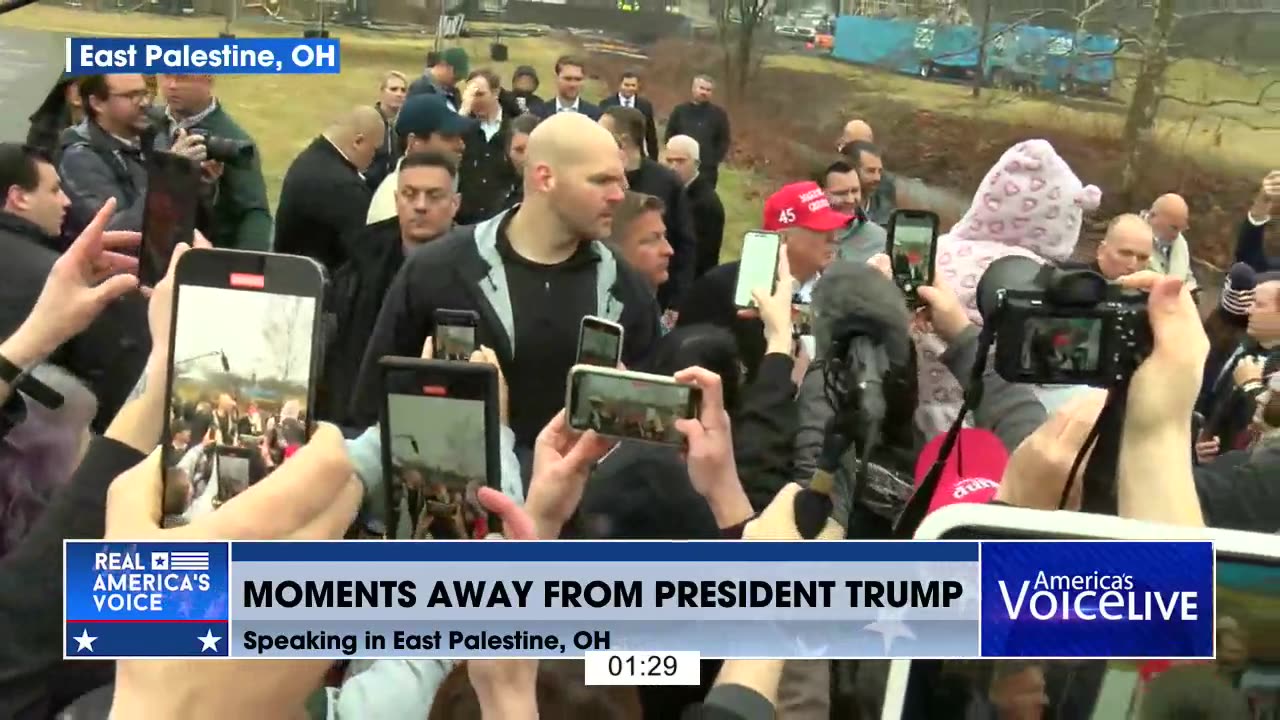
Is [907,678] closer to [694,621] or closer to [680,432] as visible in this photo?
[694,621]

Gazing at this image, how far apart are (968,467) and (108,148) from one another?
1224mm

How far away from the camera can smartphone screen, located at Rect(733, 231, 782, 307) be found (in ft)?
5.65

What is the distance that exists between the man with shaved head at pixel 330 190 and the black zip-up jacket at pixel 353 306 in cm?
2

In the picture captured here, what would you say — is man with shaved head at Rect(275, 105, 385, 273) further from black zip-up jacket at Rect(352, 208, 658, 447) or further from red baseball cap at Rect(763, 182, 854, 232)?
red baseball cap at Rect(763, 182, 854, 232)

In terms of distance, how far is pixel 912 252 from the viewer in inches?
61.0

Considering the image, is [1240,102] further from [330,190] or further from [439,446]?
[439,446]

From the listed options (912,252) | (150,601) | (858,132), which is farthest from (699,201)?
Answer: (150,601)

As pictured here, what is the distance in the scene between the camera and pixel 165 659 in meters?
1.14

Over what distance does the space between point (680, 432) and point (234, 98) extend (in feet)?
2.40

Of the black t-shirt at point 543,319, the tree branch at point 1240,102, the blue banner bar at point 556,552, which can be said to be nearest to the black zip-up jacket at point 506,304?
the black t-shirt at point 543,319

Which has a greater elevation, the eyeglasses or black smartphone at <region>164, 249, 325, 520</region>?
the eyeglasses

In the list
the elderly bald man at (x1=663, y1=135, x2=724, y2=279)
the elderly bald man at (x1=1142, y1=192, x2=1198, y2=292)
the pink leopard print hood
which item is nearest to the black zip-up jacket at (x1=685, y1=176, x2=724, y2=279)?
the elderly bald man at (x1=663, y1=135, x2=724, y2=279)

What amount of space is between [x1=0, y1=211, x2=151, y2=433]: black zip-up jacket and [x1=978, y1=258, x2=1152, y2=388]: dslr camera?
2.89 ft
